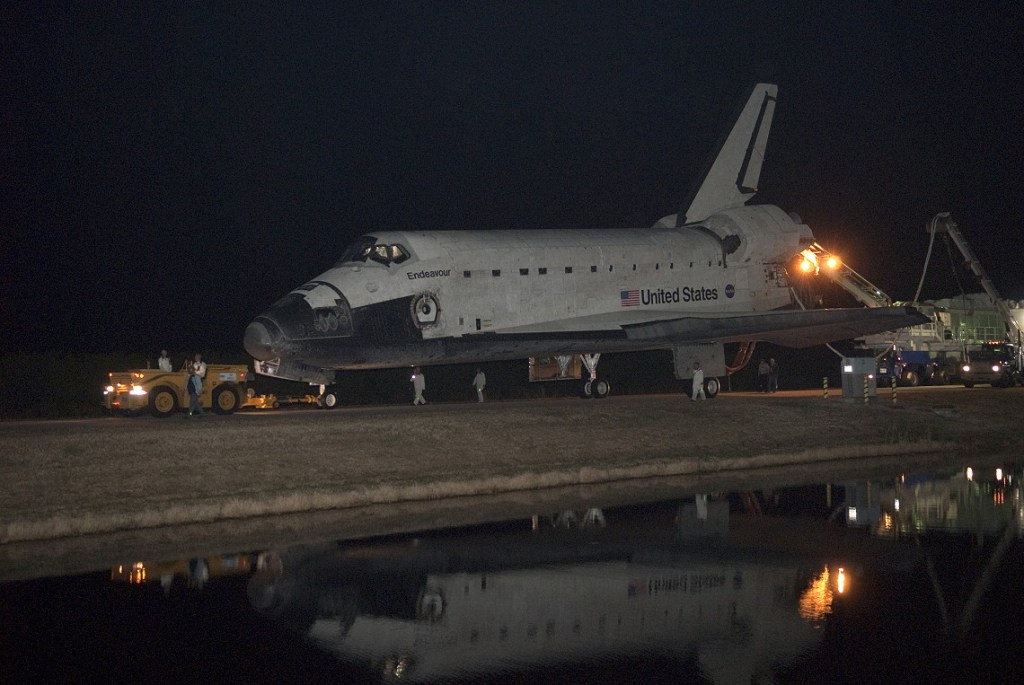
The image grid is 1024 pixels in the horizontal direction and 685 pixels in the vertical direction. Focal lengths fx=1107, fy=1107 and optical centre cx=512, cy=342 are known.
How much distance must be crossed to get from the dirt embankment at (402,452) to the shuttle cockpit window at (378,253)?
13.0 feet

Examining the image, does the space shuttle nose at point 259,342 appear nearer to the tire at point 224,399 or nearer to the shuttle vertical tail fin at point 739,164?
the tire at point 224,399

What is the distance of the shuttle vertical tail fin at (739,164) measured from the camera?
35.2 m

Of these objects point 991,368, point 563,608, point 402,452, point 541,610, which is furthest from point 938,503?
point 991,368

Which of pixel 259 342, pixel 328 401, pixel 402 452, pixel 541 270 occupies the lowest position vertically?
pixel 402 452

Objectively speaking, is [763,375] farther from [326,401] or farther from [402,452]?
[402,452]

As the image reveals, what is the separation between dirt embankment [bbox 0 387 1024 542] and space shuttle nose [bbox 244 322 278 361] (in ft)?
7.03

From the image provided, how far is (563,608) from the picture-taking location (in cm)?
979

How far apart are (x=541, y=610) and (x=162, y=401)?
19.8m

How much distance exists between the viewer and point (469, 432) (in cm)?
2233

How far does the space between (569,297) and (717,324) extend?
4.35 m

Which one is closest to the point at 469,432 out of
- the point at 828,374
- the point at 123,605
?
the point at 123,605

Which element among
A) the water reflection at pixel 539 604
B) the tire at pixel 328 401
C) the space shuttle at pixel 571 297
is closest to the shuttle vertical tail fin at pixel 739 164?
the space shuttle at pixel 571 297

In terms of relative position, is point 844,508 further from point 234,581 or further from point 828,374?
point 828,374

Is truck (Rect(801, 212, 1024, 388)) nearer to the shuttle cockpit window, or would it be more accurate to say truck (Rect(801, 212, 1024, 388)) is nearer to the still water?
the shuttle cockpit window
